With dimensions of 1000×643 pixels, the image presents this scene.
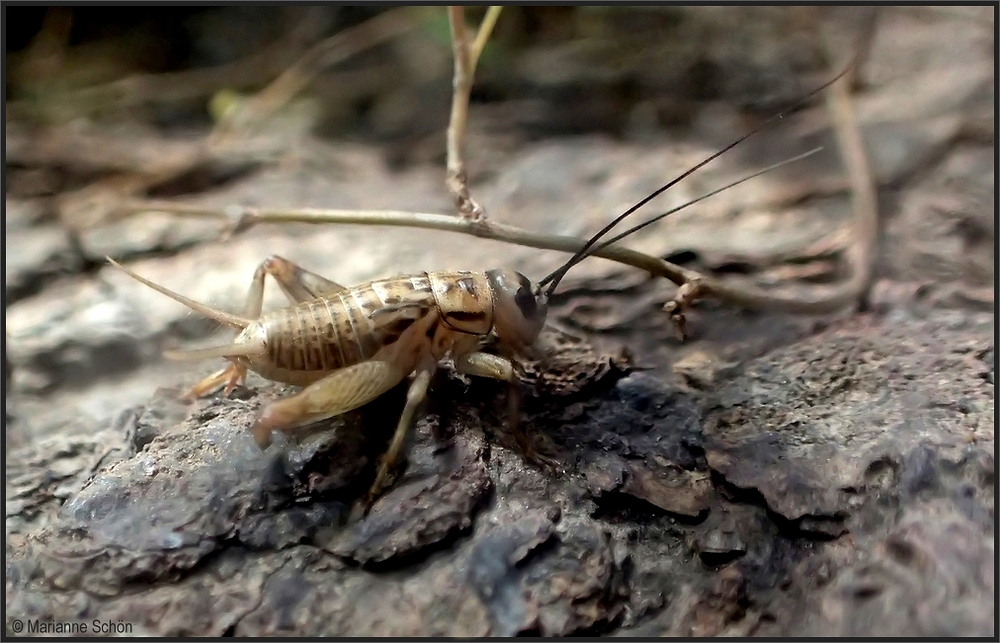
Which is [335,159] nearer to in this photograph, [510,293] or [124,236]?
[124,236]

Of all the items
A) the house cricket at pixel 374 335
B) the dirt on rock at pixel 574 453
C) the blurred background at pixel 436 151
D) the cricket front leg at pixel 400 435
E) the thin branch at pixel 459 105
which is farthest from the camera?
the blurred background at pixel 436 151

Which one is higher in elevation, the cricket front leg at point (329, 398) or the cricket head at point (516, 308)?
the cricket head at point (516, 308)

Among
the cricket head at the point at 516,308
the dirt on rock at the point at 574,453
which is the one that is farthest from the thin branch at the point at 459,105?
the dirt on rock at the point at 574,453

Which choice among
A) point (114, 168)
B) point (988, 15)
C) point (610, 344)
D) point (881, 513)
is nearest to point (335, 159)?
point (114, 168)

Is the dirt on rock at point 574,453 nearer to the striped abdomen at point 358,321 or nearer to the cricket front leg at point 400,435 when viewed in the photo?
the cricket front leg at point 400,435

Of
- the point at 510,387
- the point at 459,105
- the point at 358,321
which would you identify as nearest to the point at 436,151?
the point at 459,105

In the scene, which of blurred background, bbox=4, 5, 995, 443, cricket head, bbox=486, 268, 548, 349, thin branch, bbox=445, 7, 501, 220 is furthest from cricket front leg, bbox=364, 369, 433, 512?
blurred background, bbox=4, 5, 995, 443
